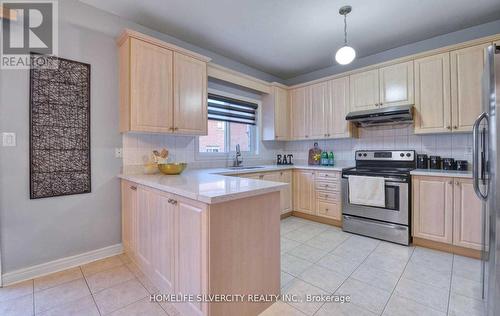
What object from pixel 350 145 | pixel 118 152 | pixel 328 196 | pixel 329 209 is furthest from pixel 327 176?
pixel 118 152

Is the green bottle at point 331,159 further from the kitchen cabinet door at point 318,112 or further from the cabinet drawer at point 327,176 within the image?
the cabinet drawer at point 327,176

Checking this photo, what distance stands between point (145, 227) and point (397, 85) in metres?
3.46

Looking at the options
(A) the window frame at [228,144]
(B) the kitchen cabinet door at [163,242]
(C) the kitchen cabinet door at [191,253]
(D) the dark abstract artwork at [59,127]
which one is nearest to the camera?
(C) the kitchen cabinet door at [191,253]

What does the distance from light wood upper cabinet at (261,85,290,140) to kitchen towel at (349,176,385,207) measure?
5.00 feet

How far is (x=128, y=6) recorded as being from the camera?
2.29 metres

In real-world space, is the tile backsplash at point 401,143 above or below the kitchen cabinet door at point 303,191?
above

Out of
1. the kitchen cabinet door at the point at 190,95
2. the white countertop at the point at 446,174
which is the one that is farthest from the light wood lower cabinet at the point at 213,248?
the white countertop at the point at 446,174

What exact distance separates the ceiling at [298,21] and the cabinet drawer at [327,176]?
1.82m

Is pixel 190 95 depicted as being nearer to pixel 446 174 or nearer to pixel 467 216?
pixel 446 174

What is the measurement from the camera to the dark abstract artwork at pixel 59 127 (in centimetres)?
197

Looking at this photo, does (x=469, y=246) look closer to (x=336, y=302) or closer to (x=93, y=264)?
(x=336, y=302)

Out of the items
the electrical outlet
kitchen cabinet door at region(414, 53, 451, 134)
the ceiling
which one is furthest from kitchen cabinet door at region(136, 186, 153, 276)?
kitchen cabinet door at region(414, 53, 451, 134)

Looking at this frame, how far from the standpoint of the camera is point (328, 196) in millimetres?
3342

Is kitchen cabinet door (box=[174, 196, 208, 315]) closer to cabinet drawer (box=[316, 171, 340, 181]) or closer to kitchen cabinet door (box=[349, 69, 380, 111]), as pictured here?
cabinet drawer (box=[316, 171, 340, 181])
